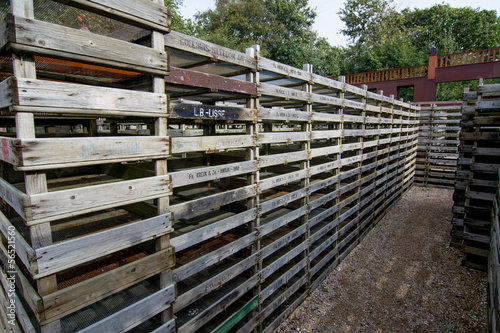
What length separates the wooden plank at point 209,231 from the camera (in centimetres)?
272

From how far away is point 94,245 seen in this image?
1.99 m

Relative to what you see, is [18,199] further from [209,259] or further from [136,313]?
[209,259]

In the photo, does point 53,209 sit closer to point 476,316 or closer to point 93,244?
point 93,244

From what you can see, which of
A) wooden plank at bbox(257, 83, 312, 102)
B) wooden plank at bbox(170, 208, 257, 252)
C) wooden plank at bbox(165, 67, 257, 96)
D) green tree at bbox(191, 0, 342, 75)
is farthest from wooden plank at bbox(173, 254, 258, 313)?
green tree at bbox(191, 0, 342, 75)

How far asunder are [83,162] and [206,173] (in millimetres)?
1204

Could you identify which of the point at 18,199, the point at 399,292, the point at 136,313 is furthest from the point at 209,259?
the point at 399,292

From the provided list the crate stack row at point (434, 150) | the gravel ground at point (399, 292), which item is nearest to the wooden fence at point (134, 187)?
the gravel ground at point (399, 292)

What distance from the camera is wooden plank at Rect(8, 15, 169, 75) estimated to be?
1.66 meters

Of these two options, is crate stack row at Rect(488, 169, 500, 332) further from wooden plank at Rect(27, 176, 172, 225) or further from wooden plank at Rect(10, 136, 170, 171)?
wooden plank at Rect(10, 136, 170, 171)

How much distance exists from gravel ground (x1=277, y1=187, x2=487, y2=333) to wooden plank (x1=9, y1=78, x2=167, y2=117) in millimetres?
3785

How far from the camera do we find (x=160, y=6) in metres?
2.35

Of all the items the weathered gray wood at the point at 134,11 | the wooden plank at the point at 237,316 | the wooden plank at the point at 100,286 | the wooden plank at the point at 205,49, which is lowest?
the wooden plank at the point at 237,316

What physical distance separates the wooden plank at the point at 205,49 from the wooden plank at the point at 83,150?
92 cm

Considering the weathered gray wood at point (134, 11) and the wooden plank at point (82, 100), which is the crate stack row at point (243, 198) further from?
the wooden plank at point (82, 100)
